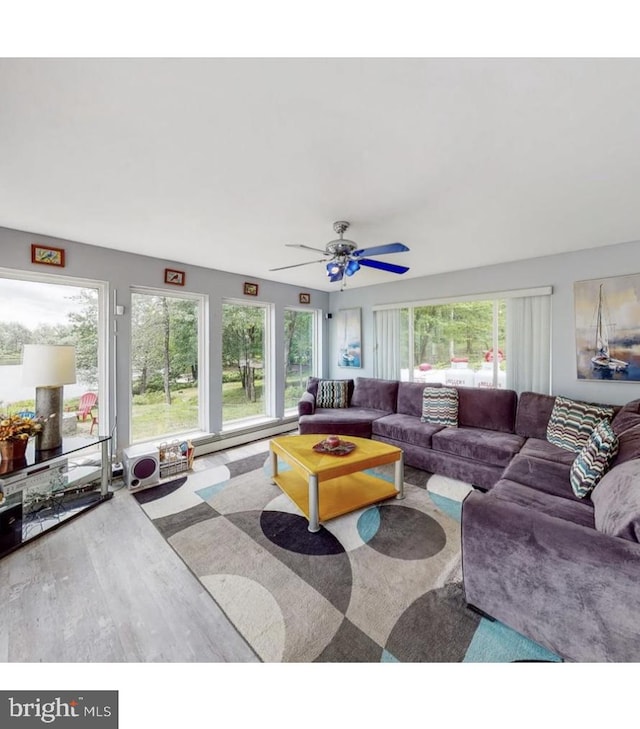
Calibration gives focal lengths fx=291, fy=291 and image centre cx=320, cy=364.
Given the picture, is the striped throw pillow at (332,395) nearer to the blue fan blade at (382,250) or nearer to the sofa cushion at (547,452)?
the sofa cushion at (547,452)

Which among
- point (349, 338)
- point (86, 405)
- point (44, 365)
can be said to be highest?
point (349, 338)

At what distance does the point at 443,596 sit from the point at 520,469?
47.2 inches

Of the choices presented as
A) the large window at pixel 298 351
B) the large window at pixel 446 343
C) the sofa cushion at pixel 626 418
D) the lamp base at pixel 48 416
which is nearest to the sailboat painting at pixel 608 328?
the sofa cushion at pixel 626 418

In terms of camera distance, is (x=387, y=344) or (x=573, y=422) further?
(x=387, y=344)

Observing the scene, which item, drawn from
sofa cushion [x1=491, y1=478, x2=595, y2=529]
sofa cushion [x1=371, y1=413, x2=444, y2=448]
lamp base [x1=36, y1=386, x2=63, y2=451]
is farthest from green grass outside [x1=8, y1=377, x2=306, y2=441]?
sofa cushion [x1=491, y1=478, x2=595, y2=529]

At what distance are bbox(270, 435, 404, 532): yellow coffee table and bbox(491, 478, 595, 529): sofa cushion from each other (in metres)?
0.83

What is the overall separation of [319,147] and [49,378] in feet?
8.34

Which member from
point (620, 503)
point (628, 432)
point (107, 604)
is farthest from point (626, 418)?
point (107, 604)

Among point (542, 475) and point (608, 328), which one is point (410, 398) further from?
point (608, 328)

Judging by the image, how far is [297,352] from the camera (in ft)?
16.9

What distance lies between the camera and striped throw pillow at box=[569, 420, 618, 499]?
176 cm

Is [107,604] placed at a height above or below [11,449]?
below

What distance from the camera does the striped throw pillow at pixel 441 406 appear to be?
3.54 meters
